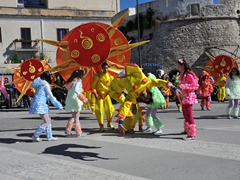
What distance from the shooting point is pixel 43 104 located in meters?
8.72

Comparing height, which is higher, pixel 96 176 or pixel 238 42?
pixel 238 42

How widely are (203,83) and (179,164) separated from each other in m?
10.2

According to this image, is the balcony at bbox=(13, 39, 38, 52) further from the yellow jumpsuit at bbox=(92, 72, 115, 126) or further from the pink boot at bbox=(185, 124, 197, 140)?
the pink boot at bbox=(185, 124, 197, 140)

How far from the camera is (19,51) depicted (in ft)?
126

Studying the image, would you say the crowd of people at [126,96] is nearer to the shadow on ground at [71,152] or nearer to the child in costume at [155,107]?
the child in costume at [155,107]

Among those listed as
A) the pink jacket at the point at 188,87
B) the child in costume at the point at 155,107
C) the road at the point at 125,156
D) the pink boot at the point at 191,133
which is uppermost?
the pink jacket at the point at 188,87

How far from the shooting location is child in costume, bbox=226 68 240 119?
12.2m

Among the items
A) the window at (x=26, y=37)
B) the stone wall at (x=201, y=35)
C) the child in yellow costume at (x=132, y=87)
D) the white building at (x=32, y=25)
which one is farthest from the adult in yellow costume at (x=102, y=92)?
the window at (x=26, y=37)

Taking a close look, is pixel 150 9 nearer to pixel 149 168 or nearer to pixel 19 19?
pixel 19 19

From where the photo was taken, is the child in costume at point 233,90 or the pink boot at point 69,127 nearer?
the pink boot at point 69,127

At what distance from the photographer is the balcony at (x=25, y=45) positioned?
125ft

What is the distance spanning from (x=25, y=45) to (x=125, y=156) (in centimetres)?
3377

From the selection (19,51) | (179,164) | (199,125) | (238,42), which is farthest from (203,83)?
(19,51)

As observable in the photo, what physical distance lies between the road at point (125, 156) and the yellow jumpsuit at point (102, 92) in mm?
578
